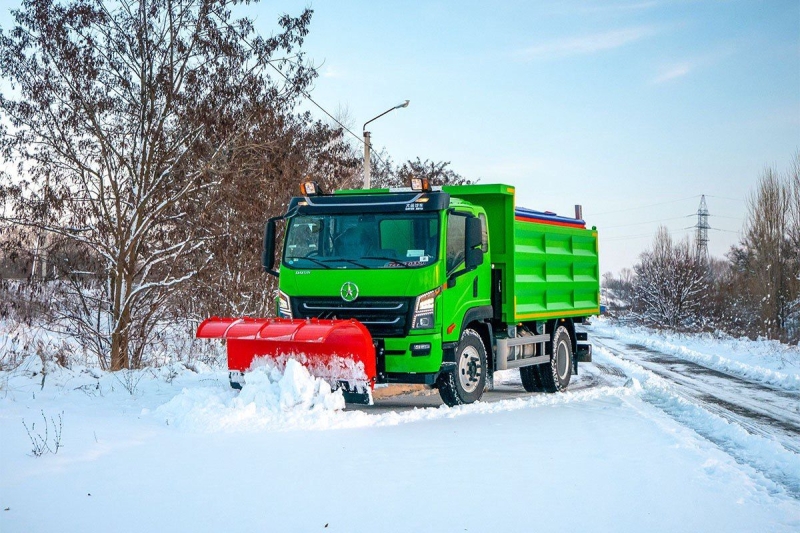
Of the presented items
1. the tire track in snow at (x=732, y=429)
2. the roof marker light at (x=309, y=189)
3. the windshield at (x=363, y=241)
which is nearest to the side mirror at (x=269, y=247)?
the windshield at (x=363, y=241)

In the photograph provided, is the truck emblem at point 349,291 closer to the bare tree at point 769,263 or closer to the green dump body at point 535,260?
the green dump body at point 535,260

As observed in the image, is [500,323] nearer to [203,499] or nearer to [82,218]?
[203,499]

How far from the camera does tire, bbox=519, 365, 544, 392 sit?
12656 millimetres

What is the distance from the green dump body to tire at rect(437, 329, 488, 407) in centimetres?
113

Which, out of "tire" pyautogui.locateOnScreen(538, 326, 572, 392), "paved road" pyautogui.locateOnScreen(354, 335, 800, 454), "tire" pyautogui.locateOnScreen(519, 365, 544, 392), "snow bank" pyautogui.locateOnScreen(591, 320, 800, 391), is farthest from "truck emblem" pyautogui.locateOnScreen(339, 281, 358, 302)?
"snow bank" pyautogui.locateOnScreen(591, 320, 800, 391)

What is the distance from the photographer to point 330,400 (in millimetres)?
8328

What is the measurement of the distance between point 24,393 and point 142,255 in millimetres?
5897

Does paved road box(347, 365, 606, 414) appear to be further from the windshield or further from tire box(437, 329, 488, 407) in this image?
the windshield

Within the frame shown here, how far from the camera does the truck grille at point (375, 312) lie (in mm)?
9008

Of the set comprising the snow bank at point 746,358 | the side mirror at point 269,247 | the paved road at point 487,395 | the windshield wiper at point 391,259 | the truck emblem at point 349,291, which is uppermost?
the side mirror at point 269,247

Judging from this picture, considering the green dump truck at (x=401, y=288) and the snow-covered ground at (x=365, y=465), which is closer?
the snow-covered ground at (x=365, y=465)

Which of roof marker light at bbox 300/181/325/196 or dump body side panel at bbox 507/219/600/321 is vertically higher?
roof marker light at bbox 300/181/325/196

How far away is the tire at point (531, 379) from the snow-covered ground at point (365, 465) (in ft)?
7.21

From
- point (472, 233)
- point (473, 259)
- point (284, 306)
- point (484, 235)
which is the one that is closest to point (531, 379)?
point (484, 235)
